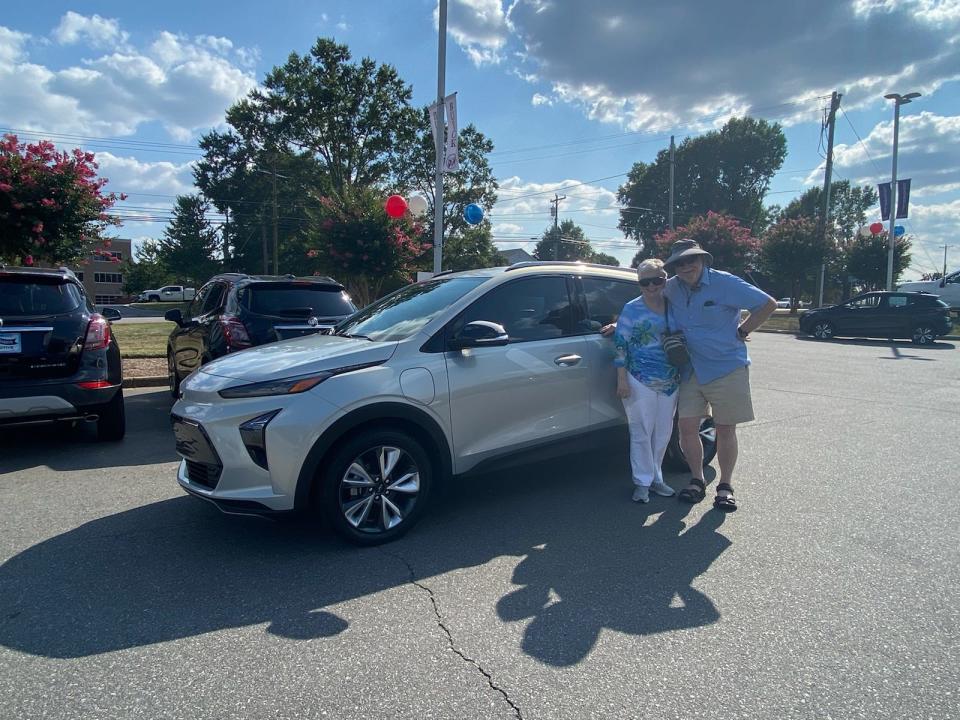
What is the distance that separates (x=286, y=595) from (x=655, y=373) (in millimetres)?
2844

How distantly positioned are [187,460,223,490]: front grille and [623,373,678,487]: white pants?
284cm

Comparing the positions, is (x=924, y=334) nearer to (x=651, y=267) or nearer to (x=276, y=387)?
(x=651, y=267)

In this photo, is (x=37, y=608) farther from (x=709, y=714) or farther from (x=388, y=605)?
(x=709, y=714)

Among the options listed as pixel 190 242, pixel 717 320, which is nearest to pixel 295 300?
pixel 717 320

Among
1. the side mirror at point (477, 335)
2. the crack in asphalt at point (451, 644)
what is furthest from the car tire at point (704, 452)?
the crack in asphalt at point (451, 644)

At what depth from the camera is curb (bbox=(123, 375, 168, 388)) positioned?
374 inches

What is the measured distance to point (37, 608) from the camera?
118 inches

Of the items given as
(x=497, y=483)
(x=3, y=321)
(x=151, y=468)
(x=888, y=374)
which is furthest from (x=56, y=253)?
(x=888, y=374)

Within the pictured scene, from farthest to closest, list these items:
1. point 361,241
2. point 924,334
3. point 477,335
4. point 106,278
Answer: point 106,278, point 924,334, point 361,241, point 477,335

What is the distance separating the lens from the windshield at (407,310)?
4.27m

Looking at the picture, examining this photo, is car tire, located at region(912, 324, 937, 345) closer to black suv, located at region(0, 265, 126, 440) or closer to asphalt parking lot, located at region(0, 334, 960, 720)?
asphalt parking lot, located at region(0, 334, 960, 720)

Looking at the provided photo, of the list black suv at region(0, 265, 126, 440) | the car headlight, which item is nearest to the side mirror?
the car headlight

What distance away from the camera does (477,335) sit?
3.90 meters

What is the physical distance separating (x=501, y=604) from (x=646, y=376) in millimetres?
2083
